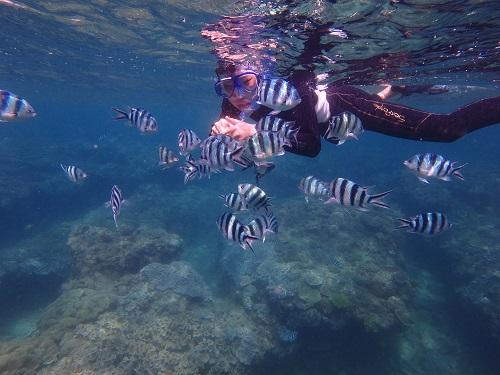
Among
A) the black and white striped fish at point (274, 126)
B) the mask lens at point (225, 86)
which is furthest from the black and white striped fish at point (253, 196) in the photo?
the mask lens at point (225, 86)

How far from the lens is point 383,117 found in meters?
7.11

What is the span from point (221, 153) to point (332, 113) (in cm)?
357

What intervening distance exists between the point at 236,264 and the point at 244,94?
10.7 m

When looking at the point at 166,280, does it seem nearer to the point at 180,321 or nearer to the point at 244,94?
the point at 180,321

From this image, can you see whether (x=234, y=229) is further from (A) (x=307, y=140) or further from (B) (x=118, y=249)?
(B) (x=118, y=249)

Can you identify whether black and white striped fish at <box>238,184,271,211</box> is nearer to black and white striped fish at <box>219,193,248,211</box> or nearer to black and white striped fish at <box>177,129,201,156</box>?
black and white striped fish at <box>219,193,248,211</box>

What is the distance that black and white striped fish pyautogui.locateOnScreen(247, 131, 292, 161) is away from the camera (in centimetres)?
465

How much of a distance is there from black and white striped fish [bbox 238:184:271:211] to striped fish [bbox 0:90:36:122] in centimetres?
412

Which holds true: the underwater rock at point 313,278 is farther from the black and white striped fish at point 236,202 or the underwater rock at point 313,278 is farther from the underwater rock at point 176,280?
the black and white striped fish at point 236,202

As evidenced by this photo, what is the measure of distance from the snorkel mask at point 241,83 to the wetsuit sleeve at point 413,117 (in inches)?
120

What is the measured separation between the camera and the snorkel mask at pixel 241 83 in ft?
16.8

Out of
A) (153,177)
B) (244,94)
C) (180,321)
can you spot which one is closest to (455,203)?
(180,321)

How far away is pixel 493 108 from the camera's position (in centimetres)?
615

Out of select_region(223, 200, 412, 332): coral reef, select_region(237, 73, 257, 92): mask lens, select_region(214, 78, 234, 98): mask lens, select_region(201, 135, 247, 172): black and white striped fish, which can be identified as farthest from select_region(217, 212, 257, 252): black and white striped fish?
select_region(223, 200, 412, 332): coral reef
